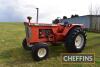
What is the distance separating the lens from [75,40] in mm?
13312

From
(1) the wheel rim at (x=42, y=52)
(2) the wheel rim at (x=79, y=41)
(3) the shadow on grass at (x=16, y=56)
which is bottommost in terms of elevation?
(3) the shadow on grass at (x=16, y=56)

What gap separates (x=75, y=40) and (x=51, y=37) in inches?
43.1

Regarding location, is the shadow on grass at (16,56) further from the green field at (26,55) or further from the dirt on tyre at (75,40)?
the dirt on tyre at (75,40)

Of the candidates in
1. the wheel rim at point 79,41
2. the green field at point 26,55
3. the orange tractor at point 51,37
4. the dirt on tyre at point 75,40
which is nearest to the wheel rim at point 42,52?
the orange tractor at point 51,37

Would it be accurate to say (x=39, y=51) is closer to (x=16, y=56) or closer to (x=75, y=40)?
(x=16, y=56)

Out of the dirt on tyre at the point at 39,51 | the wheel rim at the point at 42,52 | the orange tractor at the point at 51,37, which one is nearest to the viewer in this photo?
the dirt on tyre at the point at 39,51

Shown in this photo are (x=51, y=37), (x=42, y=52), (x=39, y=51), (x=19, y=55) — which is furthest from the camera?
(x=19, y=55)

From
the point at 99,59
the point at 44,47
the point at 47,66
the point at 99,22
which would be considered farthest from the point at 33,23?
the point at 99,22

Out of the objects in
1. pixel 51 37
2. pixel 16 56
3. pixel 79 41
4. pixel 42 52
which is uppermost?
pixel 51 37

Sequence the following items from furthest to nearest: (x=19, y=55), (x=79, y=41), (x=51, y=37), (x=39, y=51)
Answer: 1. (x=79, y=41)
2. (x=19, y=55)
3. (x=51, y=37)
4. (x=39, y=51)

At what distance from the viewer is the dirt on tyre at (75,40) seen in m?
13.0

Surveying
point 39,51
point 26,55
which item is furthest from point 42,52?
point 26,55

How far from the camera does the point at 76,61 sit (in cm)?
1179

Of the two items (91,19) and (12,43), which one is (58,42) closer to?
(12,43)
